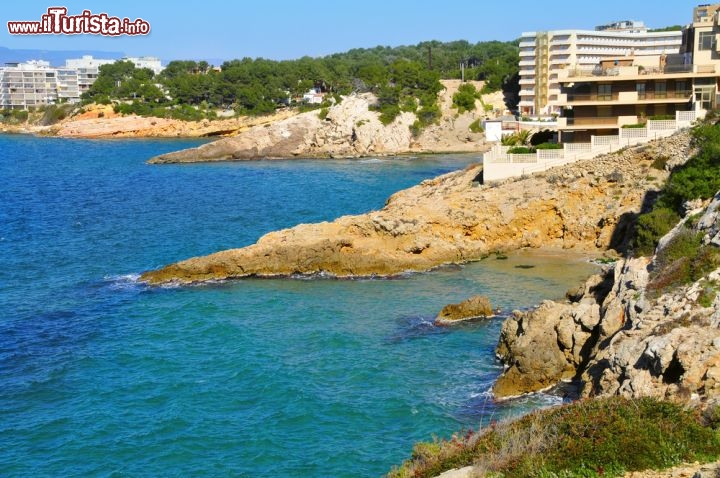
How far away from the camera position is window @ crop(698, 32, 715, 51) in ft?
148

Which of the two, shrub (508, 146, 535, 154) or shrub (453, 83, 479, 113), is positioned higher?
shrub (453, 83, 479, 113)

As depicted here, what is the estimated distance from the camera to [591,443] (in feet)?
43.0

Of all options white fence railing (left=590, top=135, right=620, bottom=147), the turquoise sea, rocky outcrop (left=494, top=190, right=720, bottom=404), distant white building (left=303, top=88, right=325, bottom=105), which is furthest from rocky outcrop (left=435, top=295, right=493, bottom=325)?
distant white building (left=303, top=88, right=325, bottom=105)

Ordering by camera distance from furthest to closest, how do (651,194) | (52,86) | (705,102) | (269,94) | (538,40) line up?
1. (52,86)
2. (269,94)
3. (538,40)
4. (705,102)
5. (651,194)

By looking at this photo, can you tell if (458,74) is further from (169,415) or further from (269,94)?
(169,415)

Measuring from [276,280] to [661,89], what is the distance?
907 inches

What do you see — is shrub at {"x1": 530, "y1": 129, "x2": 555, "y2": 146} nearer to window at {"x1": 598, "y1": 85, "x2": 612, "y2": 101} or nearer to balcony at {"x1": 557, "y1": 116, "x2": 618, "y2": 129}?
balcony at {"x1": 557, "y1": 116, "x2": 618, "y2": 129}

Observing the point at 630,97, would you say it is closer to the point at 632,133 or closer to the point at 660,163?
the point at 632,133

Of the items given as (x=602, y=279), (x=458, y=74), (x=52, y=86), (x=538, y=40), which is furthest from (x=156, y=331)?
(x=52, y=86)

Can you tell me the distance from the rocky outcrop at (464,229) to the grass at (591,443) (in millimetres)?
22753

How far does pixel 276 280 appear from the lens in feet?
120

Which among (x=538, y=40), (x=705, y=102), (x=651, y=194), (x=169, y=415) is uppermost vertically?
(x=538, y=40)

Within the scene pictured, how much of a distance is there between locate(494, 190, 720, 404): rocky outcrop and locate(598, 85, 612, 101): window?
65.7 ft

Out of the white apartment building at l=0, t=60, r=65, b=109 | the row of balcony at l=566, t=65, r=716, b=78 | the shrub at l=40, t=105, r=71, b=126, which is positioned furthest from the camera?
the white apartment building at l=0, t=60, r=65, b=109
